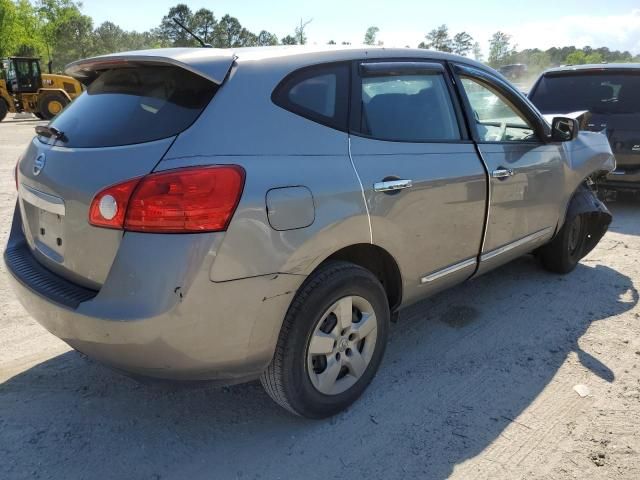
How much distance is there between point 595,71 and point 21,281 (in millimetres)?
7313

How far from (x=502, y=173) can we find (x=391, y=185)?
1.12 meters

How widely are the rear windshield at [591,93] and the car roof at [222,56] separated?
5062mm

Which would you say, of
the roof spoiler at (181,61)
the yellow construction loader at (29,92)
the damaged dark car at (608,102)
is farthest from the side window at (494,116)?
the yellow construction loader at (29,92)

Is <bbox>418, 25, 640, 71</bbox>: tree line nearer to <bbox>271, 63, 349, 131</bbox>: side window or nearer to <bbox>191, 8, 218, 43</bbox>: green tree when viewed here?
<bbox>191, 8, 218, 43</bbox>: green tree

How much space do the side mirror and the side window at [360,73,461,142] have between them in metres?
1.14

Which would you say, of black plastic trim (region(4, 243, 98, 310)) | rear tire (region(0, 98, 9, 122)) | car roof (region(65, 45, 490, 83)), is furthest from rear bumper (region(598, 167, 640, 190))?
rear tire (region(0, 98, 9, 122))

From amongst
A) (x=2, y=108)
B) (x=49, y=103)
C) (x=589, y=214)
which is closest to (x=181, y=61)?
(x=589, y=214)

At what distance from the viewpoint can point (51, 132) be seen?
8.42 ft

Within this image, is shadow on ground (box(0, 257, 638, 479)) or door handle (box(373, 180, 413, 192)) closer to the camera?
shadow on ground (box(0, 257, 638, 479))

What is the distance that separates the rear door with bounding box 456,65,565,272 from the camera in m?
3.39

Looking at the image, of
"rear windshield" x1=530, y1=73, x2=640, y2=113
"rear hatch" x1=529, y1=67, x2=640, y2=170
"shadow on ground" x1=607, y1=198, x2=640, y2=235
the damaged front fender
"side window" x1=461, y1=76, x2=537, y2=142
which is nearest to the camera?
"side window" x1=461, y1=76, x2=537, y2=142

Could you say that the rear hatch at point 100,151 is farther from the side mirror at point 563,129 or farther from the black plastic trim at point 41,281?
the side mirror at point 563,129

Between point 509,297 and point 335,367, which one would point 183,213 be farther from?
point 509,297

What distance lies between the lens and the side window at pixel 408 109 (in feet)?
9.01
